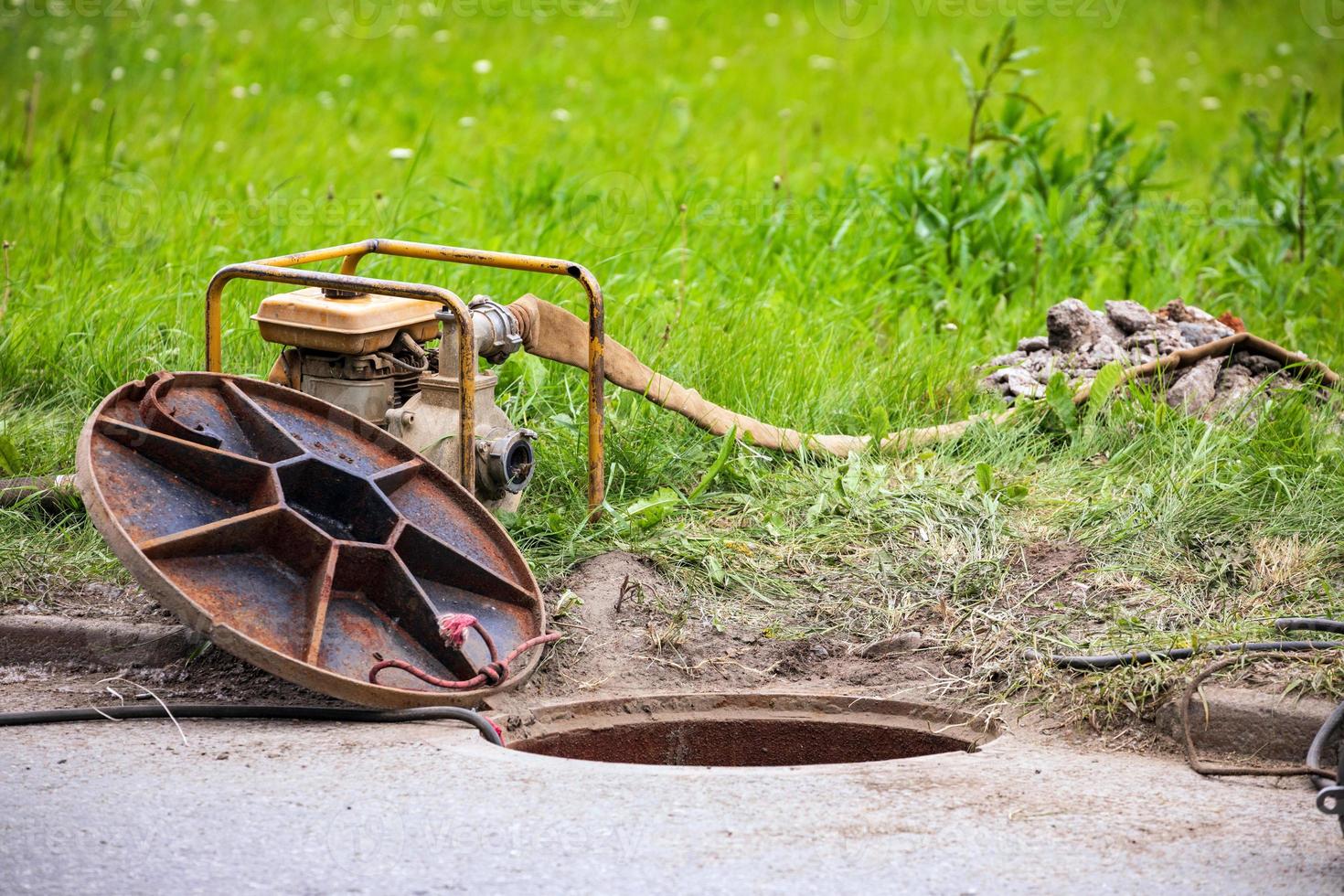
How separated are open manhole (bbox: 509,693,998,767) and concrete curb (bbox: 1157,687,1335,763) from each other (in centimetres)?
47

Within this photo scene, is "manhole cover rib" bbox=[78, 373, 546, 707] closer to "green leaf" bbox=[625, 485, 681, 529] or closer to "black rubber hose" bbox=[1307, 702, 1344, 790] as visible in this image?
"green leaf" bbox=[625, 485, 681, 529]

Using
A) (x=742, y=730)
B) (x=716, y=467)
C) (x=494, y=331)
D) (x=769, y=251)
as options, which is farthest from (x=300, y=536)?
(x=769, y=251)

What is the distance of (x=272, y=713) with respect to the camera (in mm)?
2992

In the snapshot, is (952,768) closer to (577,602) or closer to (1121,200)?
(577,602)

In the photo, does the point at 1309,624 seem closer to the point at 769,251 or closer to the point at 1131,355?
the point at 1131,355

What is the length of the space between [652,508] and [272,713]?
51.4 inches

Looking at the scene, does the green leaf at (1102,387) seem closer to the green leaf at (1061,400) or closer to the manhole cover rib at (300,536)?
the green leaf at (1061,400)

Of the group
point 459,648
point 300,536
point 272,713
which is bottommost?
point 272,713

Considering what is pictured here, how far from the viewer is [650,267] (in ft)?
19.1

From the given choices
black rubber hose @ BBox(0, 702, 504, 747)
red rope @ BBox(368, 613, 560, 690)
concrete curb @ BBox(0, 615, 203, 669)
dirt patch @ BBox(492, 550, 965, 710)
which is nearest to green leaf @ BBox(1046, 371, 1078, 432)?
dirt patch @ BBox(492, 550, 965, 710)

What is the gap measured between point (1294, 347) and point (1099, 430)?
1.47m

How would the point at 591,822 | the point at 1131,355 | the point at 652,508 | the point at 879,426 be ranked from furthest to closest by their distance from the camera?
the point at 1131,355, the point at 879,426, the point at 652,508, the point at 591,822

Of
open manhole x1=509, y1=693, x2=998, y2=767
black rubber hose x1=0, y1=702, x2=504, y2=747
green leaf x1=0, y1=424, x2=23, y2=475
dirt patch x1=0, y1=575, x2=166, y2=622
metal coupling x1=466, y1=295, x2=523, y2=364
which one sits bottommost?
open manhole x1=509, y1=693, x2=998, y2=767

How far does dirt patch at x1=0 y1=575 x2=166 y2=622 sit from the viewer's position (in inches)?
138
